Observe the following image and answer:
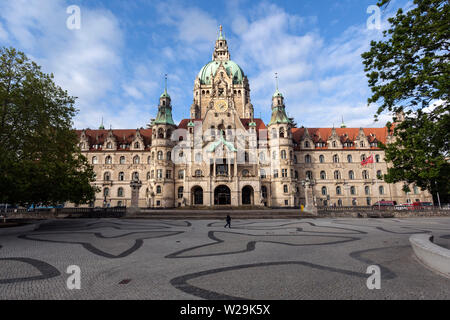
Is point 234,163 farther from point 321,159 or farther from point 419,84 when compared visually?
point 419,84

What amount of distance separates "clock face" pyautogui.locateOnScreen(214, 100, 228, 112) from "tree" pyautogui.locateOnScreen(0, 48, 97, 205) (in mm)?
35226

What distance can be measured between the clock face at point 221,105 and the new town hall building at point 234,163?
0.24 metres

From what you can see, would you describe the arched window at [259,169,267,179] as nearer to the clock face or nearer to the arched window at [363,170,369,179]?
the clock face

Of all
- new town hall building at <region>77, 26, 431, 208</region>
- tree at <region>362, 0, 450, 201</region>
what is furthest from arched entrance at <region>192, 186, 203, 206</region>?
tree at <region>362, 0, 450, 201</region>

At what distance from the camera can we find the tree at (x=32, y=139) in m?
17.1

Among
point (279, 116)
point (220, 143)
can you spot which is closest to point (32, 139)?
point (220, 143)

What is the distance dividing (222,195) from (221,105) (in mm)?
21078

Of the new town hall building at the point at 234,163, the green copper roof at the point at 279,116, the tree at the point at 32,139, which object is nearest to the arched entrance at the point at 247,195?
the new town hall building at the point at 234,163

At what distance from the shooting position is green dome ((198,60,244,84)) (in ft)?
230

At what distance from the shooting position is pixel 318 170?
53.5 metres

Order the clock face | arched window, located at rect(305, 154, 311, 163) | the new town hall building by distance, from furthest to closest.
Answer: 1. arched window, located at rect(305, 154, 311, 163)
2. the clock face
3. the new town hall building

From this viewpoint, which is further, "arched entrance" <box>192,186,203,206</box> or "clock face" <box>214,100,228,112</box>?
"clock face" <box>214,100,228,112</box>

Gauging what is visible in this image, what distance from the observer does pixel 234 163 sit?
47406 millimetres
